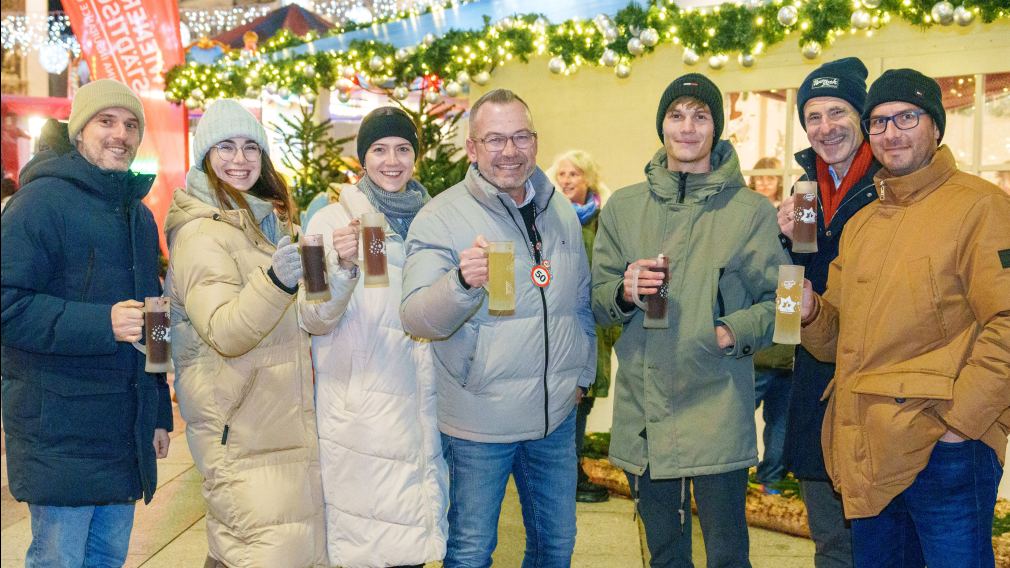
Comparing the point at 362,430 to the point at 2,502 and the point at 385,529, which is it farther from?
the point at 2,502

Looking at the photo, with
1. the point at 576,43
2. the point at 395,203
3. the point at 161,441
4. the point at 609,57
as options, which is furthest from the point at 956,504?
the point at 576,43

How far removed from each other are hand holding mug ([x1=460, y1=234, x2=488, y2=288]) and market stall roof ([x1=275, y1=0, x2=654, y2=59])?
142 inches

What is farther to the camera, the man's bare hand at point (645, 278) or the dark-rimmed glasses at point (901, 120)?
the man's bare hand at point (645, 278)

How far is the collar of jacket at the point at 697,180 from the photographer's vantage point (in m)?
3.04

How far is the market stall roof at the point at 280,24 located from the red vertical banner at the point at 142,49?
4413mm

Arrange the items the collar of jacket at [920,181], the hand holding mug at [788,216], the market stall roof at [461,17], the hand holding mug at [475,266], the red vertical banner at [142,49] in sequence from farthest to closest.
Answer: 1. the red vertical banner at [142,49]
2. the market stall roof at [461,17]
3. the hand holding mug at [788,216]
4. the hand holding mug at [475,266]
5. the collar of jacket at [920,181]

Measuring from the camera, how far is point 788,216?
3.02m

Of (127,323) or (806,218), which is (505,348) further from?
(127,323)

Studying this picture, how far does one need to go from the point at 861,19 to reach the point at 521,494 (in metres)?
3.24

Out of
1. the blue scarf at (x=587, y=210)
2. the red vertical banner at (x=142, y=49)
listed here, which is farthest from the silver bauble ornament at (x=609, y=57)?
the red vertical banner at (x=142, y=49)

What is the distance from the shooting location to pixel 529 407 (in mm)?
3053

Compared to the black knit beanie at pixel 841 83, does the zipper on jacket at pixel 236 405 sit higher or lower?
lower

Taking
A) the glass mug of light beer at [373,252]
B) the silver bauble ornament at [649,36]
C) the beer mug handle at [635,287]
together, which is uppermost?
the silver bauble ornament at [649,36]

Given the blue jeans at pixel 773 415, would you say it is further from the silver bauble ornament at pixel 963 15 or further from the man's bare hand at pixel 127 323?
the man's bare hand at pixel 127 323
